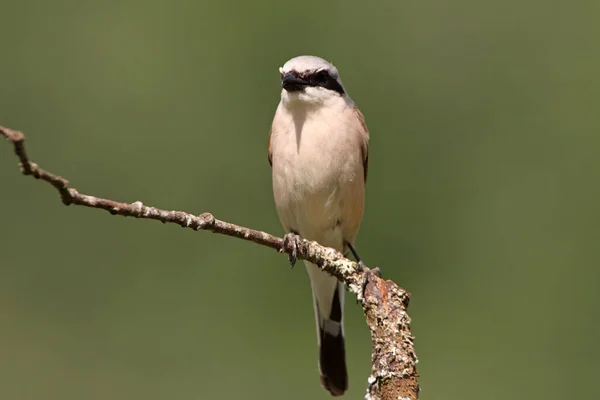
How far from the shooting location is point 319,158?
4.66 m

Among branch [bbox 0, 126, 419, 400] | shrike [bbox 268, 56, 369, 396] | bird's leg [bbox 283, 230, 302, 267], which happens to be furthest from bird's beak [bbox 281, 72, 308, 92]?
branch [bbox 0, 126, 419, 400]

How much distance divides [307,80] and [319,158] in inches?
18.1

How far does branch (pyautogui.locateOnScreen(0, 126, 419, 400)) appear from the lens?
2.86m

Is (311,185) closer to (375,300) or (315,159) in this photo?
(315,159)

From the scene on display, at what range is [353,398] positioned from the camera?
6.47 metres

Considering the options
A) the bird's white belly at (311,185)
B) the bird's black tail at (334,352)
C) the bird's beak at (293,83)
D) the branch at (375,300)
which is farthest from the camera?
the bird's black tail at (334,352)

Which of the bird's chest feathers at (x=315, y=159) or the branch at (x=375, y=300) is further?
the bird's chest feathers at (x=315, y=159)

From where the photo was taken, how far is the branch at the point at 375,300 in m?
2.86

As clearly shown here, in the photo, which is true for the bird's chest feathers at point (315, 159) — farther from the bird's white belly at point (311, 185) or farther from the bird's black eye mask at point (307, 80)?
the bird's black eye mask at point (307, 80)

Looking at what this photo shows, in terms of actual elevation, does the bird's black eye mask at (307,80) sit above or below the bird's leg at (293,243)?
above

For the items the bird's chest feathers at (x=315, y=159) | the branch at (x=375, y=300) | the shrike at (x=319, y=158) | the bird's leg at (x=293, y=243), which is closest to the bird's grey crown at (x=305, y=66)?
the shrike at (x=319, y=158)

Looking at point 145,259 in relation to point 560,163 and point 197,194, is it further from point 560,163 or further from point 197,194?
point 560,163

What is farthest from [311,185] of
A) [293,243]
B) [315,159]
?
[293,243]

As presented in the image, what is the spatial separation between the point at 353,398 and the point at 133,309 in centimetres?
302
